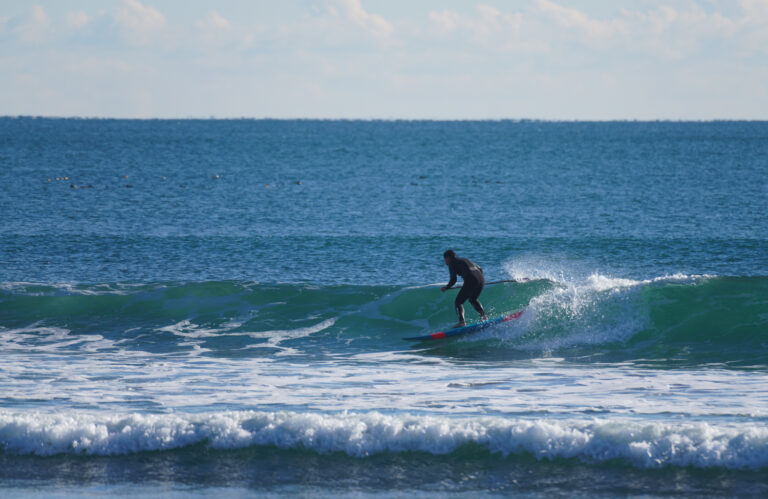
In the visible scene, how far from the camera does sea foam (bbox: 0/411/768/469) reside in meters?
11.3

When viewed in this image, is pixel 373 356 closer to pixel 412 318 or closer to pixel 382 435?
pixel 412 318

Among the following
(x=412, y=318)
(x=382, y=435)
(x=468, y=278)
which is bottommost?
(x=382, y=435)

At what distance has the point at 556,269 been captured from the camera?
1313 inches

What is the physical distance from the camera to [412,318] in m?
22.6

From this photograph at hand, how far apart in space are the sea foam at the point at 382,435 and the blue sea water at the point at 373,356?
0.10 feet

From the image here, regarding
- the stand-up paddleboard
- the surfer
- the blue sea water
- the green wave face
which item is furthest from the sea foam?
the stand-up paddleboard

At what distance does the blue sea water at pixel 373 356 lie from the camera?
11227 millimetres

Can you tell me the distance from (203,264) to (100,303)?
310 inches

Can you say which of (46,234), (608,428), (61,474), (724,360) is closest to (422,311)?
(724,360)

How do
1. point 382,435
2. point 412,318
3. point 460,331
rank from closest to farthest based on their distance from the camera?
point 382,435 < point 460,331 < point 412,318

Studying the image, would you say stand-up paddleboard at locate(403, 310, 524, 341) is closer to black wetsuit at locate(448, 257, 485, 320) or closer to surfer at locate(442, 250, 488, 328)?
surfer at locate(442, 250, 488, 328)

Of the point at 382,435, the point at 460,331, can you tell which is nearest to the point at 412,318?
the point at 460,331

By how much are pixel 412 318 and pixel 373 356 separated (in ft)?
13.3

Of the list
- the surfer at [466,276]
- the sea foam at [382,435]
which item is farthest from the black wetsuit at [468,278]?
the sea foam at [382,435]
